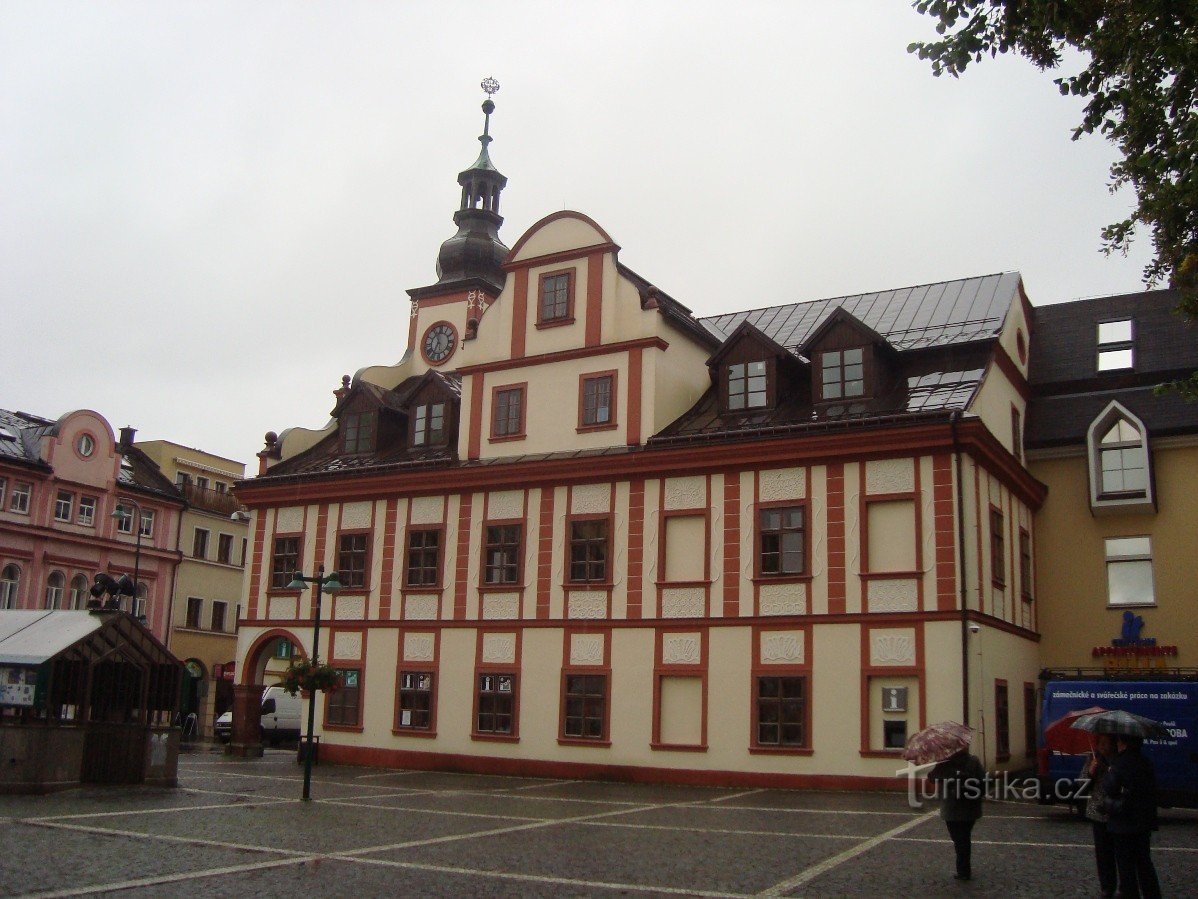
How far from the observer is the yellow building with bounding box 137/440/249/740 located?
188 feet

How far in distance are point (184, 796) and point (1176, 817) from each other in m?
17.9

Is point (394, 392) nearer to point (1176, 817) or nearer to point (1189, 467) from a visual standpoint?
point (1189, 467)

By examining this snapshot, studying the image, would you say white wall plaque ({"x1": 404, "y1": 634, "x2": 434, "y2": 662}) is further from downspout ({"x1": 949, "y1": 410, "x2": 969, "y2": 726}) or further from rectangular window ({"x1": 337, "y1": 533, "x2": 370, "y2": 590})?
downspout ({"x1": 949, "y1": 410, "x2": 969, "y2": 726})

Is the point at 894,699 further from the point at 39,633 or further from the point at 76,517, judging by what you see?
the point at 76,517

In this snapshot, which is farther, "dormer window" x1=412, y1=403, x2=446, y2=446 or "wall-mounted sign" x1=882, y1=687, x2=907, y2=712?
"dormer window" x1=412, y1=403, x2=446, y2=446

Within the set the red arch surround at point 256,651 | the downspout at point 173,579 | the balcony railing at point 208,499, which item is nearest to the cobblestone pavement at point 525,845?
the red arch surround at point 256,651

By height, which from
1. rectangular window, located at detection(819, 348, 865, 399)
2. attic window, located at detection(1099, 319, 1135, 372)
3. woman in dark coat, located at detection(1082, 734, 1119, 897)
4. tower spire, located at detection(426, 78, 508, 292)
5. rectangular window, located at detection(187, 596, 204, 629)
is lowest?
woman in dark coat, located at detection(1082, 734, 1119, 897)

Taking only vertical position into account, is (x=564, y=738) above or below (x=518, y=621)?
below

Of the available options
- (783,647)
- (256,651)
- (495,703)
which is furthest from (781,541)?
(256,651)

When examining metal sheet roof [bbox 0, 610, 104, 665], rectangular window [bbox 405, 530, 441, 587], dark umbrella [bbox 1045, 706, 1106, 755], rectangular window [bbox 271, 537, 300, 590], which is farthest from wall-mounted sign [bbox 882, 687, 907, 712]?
rectangular window [bbox 271, 537, 300, 590]

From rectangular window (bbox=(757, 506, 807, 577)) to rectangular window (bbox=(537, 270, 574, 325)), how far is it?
844 cm

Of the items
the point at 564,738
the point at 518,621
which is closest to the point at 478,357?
the point at 518,621

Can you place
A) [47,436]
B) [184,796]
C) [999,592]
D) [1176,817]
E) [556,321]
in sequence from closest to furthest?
[1176,817] → [184,796] → [999,592] → [556,321] → [47,436]

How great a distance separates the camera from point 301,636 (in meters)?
35.0
